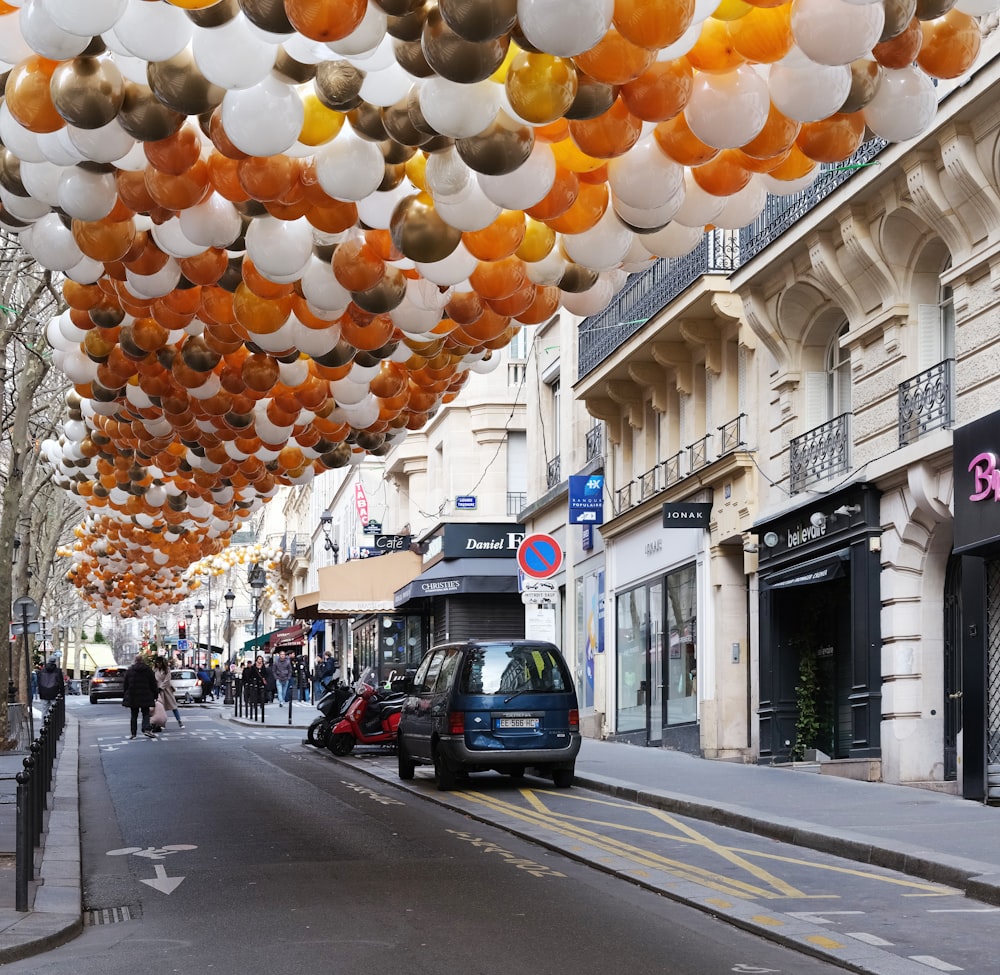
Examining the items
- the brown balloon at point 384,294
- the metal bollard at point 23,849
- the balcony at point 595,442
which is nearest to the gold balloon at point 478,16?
the brown balloon at point 384,294

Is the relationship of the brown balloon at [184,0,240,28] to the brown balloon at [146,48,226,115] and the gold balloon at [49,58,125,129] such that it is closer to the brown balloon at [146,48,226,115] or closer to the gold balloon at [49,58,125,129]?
the brown balloon at [146,48,226,115]

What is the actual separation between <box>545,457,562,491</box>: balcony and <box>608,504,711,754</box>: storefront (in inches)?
183

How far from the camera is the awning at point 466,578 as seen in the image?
39.9m

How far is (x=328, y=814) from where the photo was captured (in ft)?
50.8

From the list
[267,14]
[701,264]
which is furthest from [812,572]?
[267,14]

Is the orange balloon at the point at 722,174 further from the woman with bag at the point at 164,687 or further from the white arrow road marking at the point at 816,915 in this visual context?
the woman with bag at the point at 164,687

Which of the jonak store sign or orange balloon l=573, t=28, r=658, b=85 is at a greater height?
orange balloon l=573, t=28, r=658, b=85

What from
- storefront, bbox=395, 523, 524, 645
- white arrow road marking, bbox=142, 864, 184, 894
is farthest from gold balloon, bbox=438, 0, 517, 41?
storefront, bbox=395, 523, 524, 645

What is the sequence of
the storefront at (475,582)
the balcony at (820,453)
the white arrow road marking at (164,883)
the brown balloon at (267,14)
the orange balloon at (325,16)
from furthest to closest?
the storefront at (475,582) < the balcony at (820,453) < the white arrow road marking at (164,883) < the brown balloon at (267,14) < the orange balloon at (325,16)

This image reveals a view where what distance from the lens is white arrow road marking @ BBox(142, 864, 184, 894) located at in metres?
10.5

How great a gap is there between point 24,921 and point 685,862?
4887mm

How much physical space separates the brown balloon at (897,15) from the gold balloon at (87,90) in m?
2.93

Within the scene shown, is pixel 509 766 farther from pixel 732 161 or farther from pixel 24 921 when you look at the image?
pixel 732 161

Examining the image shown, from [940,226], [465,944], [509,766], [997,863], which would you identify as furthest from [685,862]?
[940,226]
